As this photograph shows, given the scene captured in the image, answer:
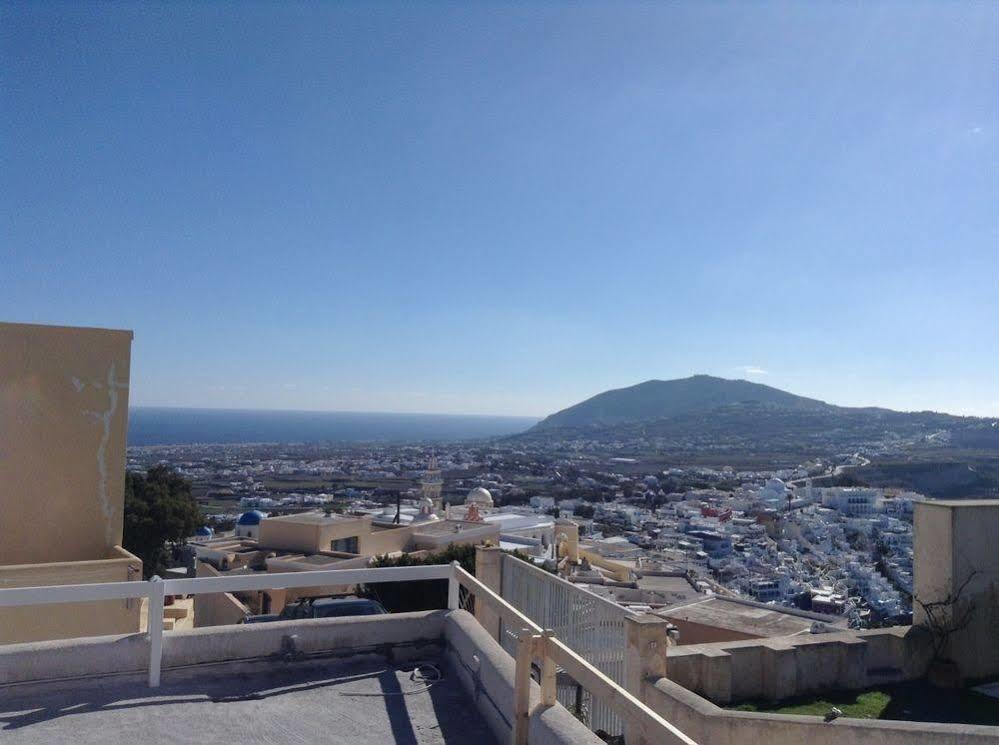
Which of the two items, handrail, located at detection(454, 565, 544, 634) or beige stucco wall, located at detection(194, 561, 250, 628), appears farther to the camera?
beige stucco wall, located at detection(194, 561, 250, 628)

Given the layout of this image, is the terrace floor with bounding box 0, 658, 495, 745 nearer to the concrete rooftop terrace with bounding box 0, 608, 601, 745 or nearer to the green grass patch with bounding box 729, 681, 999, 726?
the concrete rooftop terrace with bounding box 0, 608, 601, 745

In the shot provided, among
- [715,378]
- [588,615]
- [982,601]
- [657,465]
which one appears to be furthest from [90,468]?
[715,378]

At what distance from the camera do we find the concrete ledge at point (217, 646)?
13.3ft

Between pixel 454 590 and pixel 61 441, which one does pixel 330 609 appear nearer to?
pixel 454 590

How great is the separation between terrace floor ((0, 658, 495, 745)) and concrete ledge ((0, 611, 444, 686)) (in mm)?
71

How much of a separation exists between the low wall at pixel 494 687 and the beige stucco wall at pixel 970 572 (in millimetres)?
5196

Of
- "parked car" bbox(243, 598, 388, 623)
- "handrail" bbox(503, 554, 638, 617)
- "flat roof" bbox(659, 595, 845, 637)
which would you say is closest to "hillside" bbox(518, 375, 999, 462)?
"flat roof" bbox(659, 595, 845, 637)

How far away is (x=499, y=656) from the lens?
411cm

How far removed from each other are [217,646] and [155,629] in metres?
0.42

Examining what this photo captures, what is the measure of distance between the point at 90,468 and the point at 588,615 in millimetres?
6132

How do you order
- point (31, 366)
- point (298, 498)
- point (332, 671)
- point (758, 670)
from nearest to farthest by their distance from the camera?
point (332, 671) < point (758, 670) < point (31, 366) < point (298, 498)

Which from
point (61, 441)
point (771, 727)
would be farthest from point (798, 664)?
point (61, 441)

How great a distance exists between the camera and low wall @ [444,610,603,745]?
117 inches

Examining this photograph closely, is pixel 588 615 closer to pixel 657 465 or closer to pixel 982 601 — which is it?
pixel 982 601
